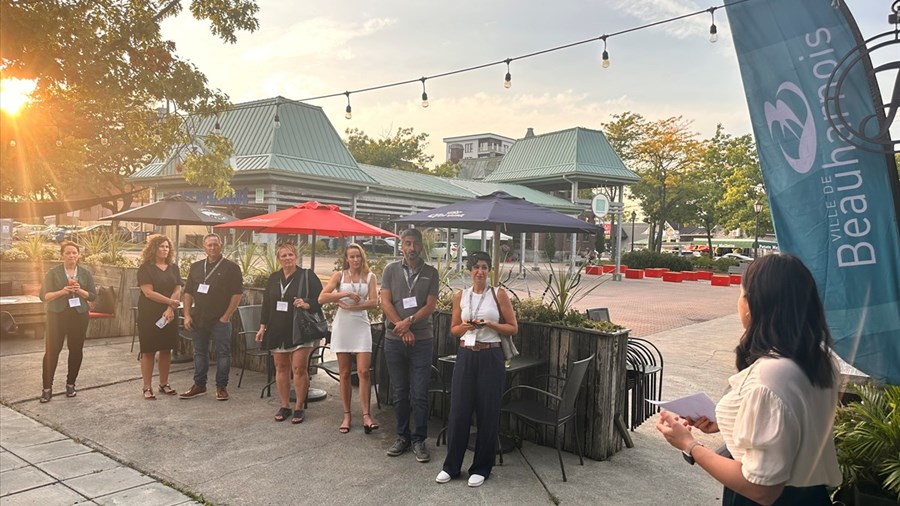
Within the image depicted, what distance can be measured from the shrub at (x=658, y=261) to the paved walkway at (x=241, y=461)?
24.1 metres

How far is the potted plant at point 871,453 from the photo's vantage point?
9.62 ft

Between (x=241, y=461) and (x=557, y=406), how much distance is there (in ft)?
8.35

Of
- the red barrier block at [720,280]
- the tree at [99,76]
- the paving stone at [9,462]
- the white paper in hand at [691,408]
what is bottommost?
the paving stone at [9,462]

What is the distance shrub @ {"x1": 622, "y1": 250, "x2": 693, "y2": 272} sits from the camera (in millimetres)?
29266

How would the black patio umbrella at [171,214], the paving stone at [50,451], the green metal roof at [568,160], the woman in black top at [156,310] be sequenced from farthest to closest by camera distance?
1. the green metal roof at [568,160]
2. the black patio umbrella at [171,214]
3. the woman in black top at [156,310]
4. the paving stone at [50,451]

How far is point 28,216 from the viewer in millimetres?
10953

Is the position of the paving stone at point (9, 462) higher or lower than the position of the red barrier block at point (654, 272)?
lower

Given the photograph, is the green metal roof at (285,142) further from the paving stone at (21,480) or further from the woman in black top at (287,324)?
the paving stone at (21,480)

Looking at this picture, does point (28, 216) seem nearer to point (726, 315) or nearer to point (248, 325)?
point (248, 325)

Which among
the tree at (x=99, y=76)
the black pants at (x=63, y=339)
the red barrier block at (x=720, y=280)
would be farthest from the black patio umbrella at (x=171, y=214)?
the red barrier block at (x=720, y=280)

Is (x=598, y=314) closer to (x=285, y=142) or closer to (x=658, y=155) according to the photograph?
(x=285, y=142)

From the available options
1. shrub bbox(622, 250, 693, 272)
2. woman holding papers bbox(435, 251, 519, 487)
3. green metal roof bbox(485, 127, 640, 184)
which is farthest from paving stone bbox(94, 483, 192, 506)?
shrub bbox(622, 250, 693, 272)

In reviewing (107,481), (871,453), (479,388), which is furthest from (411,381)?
(871,453)

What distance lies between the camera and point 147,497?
380cm
